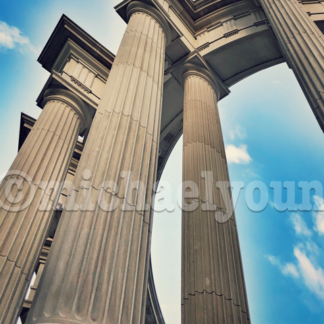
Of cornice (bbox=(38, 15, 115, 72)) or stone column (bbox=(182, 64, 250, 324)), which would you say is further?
cornice (bbox=(38, 15, 115, 72))

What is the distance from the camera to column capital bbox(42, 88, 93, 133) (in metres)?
18.6

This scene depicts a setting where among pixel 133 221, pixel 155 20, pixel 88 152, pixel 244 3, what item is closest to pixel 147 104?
pixel 88 152

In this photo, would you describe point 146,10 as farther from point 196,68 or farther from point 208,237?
point 208,237

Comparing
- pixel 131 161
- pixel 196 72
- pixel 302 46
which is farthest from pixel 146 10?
pixel 131 161

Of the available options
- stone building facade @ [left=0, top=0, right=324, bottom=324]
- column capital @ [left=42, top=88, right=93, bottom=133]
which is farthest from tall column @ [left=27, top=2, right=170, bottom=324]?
column capital @ [left=42, top=88, right=93, bottom=133]

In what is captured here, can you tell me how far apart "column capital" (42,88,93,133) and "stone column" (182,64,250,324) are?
281 inches

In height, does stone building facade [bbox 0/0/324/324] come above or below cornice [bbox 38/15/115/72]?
below

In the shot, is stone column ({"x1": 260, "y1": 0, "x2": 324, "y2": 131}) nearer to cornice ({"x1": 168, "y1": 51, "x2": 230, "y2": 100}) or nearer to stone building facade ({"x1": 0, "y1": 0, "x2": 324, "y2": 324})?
stone building facade ({"x1": 0, "y1": 0, "x2": 324, "y2": 324})

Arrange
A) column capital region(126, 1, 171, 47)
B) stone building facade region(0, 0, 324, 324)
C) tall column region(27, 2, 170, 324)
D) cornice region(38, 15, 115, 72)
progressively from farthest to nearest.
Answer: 1. cornice region(38, 15, 115, 72)
2. column capital region(126, 1, 171, 47)
3. stone building facade region(0, 0, 324, 324)
4. tall column region(27, 2, 170, 324)

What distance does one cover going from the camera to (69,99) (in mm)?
18891

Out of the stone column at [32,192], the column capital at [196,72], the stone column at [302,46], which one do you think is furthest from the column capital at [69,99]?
the stone column at [302,46]

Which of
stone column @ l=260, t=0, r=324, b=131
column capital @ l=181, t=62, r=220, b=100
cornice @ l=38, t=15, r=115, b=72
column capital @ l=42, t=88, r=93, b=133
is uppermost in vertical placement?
cornice @ l=38, t=15, r=115, b=72

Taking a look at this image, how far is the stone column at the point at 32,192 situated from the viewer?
11573mm

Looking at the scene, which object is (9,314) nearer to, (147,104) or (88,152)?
(88,152)
